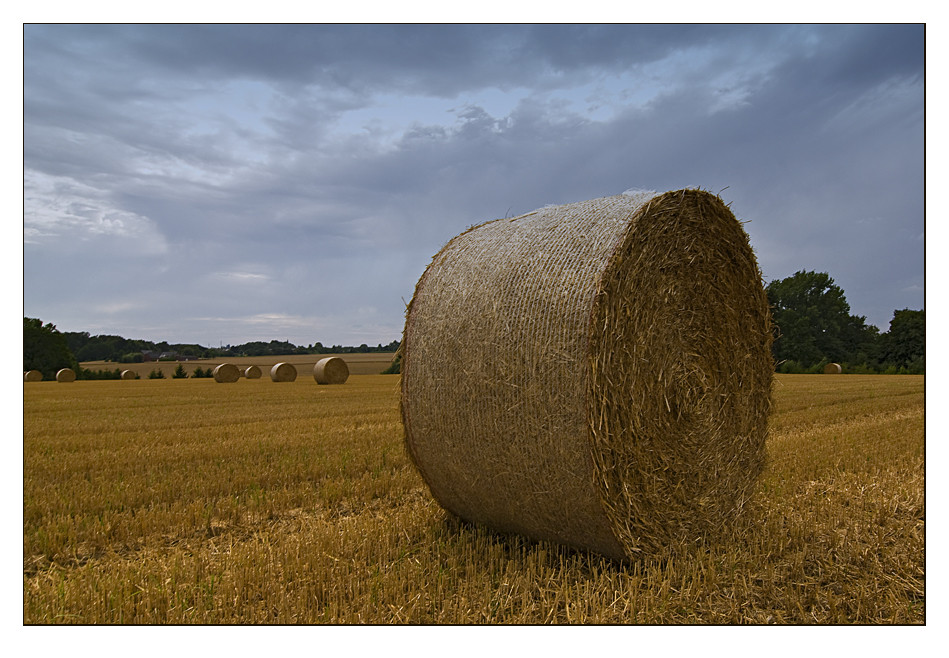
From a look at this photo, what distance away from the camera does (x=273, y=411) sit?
11.2 m

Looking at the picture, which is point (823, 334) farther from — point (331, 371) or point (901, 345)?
point (331, 371)

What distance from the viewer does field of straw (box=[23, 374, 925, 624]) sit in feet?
9.71

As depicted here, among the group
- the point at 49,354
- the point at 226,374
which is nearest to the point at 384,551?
the point at 226,374

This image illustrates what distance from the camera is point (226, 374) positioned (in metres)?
24.3

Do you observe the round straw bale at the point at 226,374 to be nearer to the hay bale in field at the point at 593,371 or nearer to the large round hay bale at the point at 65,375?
the large round hay bale at the point at 65,375

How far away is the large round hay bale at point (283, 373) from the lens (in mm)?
23328

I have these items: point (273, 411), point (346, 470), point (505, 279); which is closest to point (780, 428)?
point (346, 470)

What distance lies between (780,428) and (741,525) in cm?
518

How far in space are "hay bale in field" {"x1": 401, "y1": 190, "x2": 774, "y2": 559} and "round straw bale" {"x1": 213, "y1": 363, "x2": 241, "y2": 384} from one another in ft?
72.4

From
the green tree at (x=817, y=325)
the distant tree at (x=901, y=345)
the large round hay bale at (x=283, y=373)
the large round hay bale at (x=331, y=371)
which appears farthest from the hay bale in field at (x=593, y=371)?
the green tree at (x=817, y=325)

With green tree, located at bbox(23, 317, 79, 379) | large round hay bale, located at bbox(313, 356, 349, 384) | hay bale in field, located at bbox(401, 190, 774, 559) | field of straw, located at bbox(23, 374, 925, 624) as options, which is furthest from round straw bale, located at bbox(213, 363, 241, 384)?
hay bale in field, located at bbox(401, 190, 774, 559)

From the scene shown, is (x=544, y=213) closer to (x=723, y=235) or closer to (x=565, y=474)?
(x=723, y=235)

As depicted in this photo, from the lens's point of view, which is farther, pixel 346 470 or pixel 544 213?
pixel 346 470

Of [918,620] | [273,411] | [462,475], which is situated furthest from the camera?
[273,411]
